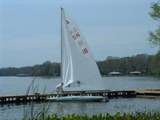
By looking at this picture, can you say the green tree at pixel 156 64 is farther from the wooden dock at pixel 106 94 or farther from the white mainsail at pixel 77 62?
the wooden dock at pixel 106 94

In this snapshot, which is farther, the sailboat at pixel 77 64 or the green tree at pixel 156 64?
the sailboat at pixel 77 64

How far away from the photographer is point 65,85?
47.8m

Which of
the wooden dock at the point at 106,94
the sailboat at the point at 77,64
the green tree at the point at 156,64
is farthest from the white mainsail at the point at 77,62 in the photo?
the green tree at the point at 156,64

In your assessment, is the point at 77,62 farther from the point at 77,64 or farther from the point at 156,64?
the point at 156,64

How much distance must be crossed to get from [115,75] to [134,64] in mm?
25573

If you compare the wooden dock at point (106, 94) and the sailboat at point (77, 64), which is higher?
the sailboat at point (77, 64)

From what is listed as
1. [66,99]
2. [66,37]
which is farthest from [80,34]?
[66,99]

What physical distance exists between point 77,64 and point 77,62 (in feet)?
0.83

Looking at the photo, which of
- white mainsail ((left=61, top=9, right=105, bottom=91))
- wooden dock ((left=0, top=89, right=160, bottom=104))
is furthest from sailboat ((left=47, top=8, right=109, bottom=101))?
wooden dock ((left=0, top=89, right=160, bottom=104))

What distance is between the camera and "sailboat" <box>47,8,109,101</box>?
4850cm

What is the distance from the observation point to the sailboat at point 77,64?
48.5 m

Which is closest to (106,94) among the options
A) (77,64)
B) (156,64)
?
(77,64)

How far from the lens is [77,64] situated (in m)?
49.0

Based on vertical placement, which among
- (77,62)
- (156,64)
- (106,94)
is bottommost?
(106,94)
